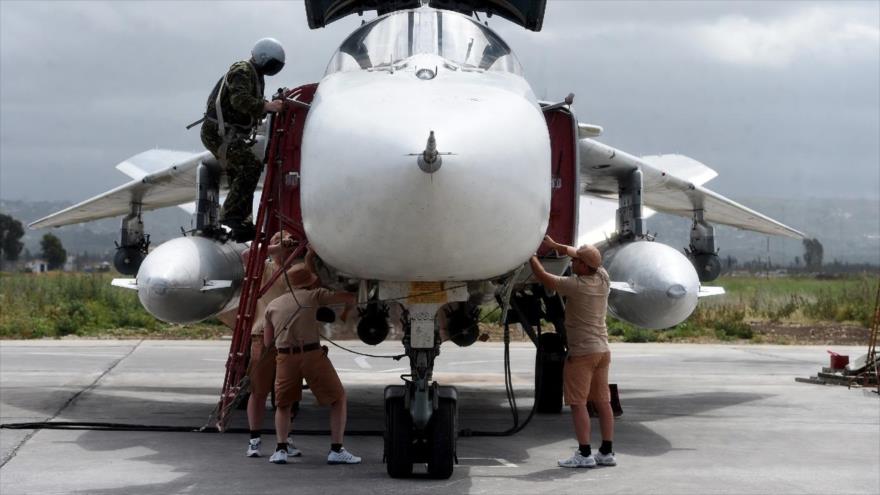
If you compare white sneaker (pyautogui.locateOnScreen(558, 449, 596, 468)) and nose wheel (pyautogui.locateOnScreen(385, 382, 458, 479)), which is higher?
nose wheel (pyautogui.locateOnScreen(385, 382, 458, 479))

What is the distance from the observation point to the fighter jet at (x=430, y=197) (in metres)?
6.26

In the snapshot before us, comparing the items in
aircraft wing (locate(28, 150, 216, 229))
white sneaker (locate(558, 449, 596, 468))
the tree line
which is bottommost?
white sneaker (locate(558, 449, 596, 468))

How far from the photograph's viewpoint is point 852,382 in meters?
15.0

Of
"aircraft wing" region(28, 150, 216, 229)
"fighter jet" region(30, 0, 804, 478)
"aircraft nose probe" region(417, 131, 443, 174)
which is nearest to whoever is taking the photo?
"aircraft nose probe" region(417, 131, 443, 174)

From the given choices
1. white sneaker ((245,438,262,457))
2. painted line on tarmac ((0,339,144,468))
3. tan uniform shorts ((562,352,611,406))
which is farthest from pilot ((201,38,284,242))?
tan uniform shorts ((562,352,611,406))

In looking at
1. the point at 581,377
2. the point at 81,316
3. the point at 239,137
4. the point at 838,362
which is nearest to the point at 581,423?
the point at 581,377

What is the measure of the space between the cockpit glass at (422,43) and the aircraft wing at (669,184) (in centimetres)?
268

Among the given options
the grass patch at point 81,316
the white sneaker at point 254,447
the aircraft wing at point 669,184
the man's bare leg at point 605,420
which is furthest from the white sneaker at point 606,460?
the grass patch at point 81,316

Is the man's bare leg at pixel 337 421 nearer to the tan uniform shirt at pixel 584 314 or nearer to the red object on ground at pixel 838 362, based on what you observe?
the tan uniform shirt at pixel 584 314

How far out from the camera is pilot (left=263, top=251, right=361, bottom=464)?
8508mm

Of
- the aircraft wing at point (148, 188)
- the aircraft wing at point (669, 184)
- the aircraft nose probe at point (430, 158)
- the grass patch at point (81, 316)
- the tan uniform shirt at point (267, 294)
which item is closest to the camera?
the aircraft nose probe at point (430, 158)

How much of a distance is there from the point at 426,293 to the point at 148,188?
631 centimetres

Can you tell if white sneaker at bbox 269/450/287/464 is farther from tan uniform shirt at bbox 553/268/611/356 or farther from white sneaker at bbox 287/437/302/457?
tan uniform shirt at bbox 553/268/611/356

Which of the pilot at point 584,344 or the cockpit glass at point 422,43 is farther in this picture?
the pilot at point 584,344
